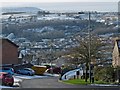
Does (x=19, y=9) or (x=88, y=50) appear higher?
(x=19, y=9)

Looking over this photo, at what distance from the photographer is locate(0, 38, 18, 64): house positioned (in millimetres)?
39616

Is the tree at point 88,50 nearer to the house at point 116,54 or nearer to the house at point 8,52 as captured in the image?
the house at point 116,54

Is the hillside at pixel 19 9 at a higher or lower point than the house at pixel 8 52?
higher

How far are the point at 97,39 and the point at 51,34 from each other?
7.49 meters

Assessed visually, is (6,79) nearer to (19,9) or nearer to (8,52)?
(19,9)

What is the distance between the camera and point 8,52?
41.9 meters

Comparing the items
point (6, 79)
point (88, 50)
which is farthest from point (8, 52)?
point (6, 79)

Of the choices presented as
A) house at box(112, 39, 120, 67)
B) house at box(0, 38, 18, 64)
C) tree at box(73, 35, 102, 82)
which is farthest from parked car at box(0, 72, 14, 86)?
house at box(112, 39, 120, 67)

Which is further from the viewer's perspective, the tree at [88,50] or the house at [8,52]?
the house at [8,52]

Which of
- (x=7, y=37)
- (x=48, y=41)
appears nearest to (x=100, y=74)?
(x=7, y=37)

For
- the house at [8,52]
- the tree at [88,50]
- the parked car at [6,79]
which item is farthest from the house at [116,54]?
the parked car at [6,79]

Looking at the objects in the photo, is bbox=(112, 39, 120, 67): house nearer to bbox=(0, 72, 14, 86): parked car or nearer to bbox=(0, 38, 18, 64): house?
bbox=(0, 38, 18, 64): house

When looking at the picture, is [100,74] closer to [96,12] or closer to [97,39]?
[96,12]

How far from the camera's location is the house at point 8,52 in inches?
1560
